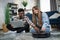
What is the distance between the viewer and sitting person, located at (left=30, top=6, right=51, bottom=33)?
214cm

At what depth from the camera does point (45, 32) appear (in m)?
2.19

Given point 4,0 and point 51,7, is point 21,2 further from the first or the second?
point 51,7

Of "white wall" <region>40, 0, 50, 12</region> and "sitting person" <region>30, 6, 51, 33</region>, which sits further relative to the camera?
"white wall" <region>40, 0, 50, 12</region>

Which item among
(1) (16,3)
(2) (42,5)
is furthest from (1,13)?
(2) (42,5)

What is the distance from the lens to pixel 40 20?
2.22 m

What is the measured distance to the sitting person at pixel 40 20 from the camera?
2.14 meters

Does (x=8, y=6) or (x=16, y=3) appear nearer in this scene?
(x=8, y=6)

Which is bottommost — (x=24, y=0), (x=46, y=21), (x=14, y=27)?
(x=14, y=27)

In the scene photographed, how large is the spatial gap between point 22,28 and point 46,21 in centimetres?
98

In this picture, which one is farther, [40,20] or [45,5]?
[45,5]

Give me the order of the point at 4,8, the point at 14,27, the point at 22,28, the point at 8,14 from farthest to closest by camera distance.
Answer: the point at 4,8, the point at 8,14, the point at 14,27, the point at 22,28

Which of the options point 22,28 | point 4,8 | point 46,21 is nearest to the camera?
point 46,21

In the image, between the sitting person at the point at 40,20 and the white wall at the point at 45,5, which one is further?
the white wall at the point at 45,5

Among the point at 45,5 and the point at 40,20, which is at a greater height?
the point at 45,5
